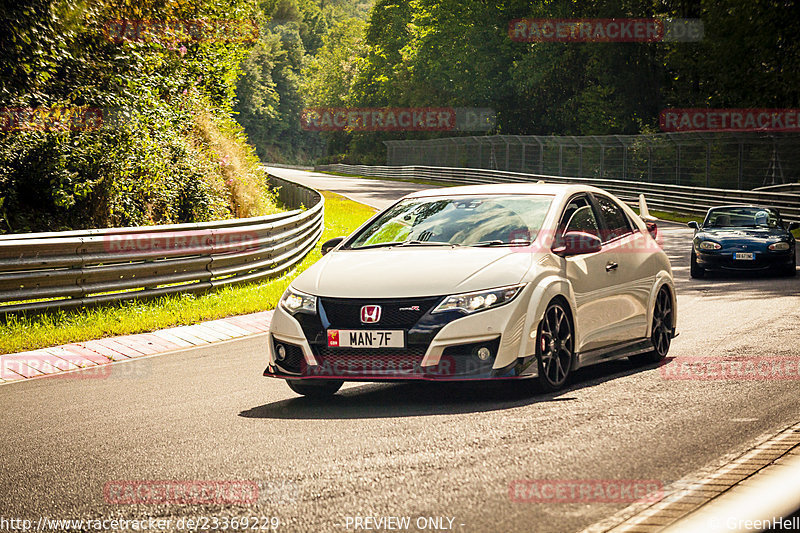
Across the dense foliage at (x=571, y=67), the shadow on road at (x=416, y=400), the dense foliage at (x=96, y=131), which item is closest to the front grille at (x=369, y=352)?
the shadow on road at (x=416, y=400)

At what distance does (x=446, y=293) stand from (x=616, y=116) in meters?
58.3

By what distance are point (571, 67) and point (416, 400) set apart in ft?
213

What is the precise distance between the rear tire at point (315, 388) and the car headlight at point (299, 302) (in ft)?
1.82

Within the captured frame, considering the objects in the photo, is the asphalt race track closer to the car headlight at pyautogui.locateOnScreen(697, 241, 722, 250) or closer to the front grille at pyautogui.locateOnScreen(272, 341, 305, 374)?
the front grille at pyautogui.locateOnScreen(272, 341, 305, 374)

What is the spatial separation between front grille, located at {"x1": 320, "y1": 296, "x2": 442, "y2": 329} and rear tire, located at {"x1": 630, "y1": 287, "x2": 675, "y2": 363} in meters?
3.05

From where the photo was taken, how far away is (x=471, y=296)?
7113 millimetres

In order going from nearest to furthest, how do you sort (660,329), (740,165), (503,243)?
(503,243) < (660,329) < (740,165)

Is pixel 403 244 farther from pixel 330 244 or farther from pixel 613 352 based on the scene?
pixel 613 352

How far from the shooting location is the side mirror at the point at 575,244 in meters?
8.02

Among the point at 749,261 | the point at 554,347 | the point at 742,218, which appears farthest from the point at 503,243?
the point at 742,218

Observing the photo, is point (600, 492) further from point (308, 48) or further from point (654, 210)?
point (308, 48)

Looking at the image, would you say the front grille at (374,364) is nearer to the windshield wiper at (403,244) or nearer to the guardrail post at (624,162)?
the windshield wiper at (403,244)

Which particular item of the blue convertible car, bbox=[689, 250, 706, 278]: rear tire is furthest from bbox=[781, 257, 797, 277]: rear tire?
bbox=[689, 250, 706, 278]: rear tire

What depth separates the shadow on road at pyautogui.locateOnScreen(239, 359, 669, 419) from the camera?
7133 millimetres
